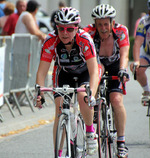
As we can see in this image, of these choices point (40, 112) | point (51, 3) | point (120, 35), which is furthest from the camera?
point (51, 3)

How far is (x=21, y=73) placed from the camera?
34.3 feet

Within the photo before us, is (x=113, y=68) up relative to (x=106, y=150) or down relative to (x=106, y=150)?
up

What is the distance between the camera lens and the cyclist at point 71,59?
552cm

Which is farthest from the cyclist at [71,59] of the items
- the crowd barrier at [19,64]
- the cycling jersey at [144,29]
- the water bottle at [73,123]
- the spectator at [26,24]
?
the spectator at [26,24]

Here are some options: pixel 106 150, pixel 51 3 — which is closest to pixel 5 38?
pixel 106 150

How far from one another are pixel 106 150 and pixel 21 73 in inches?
184

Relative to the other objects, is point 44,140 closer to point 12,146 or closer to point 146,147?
point 12,146

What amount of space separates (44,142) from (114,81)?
1897 millimetres

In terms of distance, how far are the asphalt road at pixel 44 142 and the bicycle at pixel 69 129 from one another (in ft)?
4.71

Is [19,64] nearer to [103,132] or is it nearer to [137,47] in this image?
[137,47]

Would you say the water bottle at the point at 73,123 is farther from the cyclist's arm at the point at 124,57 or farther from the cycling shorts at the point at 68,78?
the cyclist's arm at the point at 124,57

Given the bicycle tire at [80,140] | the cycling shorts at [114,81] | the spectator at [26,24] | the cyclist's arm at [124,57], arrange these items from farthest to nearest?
the spectator at [26,24] → the cycling shorts at [114,81] → the cyclist's arm at [124,57] → the bicycle tire at [80,140]

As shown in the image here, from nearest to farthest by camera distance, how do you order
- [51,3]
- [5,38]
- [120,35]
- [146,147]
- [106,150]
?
[106,150] → [120,35] → [146,147] → [5,38] → [51,3]

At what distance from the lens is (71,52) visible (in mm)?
5730
